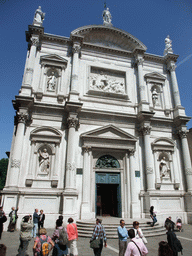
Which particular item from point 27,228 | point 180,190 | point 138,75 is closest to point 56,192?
point 27,228

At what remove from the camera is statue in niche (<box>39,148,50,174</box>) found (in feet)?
45.3

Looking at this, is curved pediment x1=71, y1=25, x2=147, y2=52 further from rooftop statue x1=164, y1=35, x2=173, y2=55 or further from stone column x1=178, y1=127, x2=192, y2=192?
stone column x1=178, y1=127, x2=192, y2=192

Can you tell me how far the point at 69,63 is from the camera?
57.3 feet

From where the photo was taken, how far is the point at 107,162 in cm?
1562

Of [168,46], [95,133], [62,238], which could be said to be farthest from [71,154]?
[168,46]

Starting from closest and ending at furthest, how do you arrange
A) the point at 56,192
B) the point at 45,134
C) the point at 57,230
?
the point at 57,230
the point at 56,192
the point at 45,134

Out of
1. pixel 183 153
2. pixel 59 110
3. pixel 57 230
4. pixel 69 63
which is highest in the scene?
pixel 69 63

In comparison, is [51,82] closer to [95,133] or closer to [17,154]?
[95,133]

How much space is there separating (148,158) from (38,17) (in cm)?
1627

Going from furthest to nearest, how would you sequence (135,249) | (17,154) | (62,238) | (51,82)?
(51,82) < (17,154) < (62,238) < (135,249)

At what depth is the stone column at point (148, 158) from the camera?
1497 centimetres

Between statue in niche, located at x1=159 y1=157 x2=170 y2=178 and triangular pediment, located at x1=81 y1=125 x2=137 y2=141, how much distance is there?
3.29m

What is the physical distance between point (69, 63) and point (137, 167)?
1108 cm

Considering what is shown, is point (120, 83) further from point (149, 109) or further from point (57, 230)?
point (57, 230)
